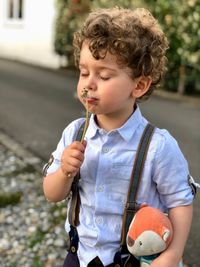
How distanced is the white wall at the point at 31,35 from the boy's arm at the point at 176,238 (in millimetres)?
13965

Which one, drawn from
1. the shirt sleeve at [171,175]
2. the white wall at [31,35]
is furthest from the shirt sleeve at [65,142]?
the white wall at [31,35]

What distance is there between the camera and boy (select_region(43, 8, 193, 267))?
166cm

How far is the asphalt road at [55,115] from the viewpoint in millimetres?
5832

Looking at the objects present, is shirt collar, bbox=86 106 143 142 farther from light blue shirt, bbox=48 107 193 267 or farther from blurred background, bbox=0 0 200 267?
blurred background, bbox=0 0 200 267

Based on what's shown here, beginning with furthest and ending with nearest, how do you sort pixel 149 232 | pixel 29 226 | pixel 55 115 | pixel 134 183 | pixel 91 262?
pixel 55 115, pixel 29 226, pixel 91 262, pixel 134 183, pixel 149 232

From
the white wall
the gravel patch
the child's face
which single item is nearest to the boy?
the child's face

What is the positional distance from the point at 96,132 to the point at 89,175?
0.51 feet

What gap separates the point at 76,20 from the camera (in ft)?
44.8

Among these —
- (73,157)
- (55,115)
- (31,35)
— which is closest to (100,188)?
(73,157)

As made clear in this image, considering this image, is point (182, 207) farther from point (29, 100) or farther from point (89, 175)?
point (29, 100)

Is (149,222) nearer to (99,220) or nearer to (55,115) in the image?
(99,220)

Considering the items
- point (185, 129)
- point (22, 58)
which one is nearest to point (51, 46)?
point (22, 58)

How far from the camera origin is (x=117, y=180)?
1.75 m

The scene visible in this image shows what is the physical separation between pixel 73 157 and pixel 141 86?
1.18 feet
